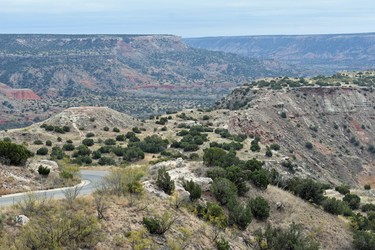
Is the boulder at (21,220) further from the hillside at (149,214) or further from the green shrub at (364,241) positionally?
the green shrub at (364,241)

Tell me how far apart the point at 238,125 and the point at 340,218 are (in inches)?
1851

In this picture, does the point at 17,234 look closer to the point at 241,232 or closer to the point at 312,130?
the point at 241,232

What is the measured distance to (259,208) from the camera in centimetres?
2758

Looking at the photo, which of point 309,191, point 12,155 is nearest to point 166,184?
point 12,155

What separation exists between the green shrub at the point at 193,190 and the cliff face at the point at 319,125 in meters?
42.6

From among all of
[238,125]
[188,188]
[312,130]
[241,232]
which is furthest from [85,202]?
[312,130]

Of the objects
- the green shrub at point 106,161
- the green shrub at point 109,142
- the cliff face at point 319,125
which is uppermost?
the green shrub at point 106,161

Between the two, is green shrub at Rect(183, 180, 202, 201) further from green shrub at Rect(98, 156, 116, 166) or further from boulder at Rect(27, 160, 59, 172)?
green shrub at Rect(98, 156, 116, 166)

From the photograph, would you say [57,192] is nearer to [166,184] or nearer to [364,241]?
[166,184]

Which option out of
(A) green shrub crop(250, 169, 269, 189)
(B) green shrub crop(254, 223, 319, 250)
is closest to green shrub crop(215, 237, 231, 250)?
(B) green shrub crop(254, 223, 319, 250)

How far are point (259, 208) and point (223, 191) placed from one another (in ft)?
Result: 8.44

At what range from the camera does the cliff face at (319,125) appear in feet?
250

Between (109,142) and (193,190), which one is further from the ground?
(193,190)

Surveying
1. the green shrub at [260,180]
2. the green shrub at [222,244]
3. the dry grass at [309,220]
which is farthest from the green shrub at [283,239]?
the green shrub at [260,180]
